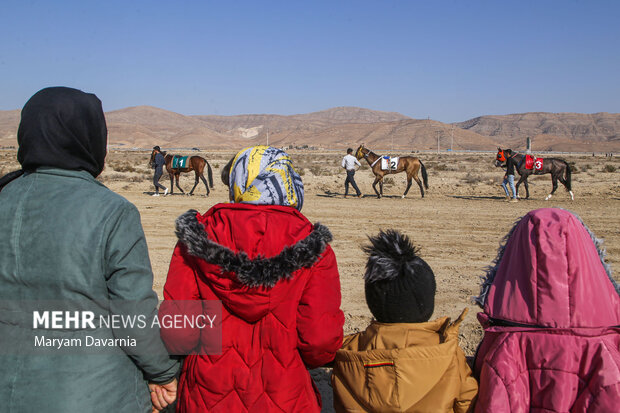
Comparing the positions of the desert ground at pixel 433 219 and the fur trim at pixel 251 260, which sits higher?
the fur trim at pixel 251 260

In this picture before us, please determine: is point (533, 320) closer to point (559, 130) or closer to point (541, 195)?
point (541, 195)

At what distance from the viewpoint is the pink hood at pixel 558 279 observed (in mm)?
2127

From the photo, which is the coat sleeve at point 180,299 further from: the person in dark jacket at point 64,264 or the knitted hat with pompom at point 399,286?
the knitted hat with pompom at point 399,286

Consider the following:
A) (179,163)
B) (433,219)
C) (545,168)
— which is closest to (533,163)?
(545,168)

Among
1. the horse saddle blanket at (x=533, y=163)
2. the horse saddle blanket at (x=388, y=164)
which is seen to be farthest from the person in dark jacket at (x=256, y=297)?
the horse saddle blanket at (x=533, y=163)

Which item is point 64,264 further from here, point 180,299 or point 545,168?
point 545,168

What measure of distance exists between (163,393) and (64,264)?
737mm

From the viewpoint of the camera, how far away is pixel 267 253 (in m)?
1.99

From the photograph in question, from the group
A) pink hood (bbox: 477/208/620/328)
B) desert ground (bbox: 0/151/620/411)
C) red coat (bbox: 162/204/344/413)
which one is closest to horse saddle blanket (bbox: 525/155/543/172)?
desert ground (bbox: 0/151/620/411)

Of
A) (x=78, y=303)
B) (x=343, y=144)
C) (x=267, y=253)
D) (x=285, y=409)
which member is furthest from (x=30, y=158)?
(x=343, y=144)

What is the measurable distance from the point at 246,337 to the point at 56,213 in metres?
0.83

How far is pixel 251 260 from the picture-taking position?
1.93m

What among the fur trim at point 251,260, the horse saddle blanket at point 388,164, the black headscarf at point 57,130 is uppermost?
the black headscarf at point 57,130

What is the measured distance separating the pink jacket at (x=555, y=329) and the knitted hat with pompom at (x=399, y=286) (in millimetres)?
351
